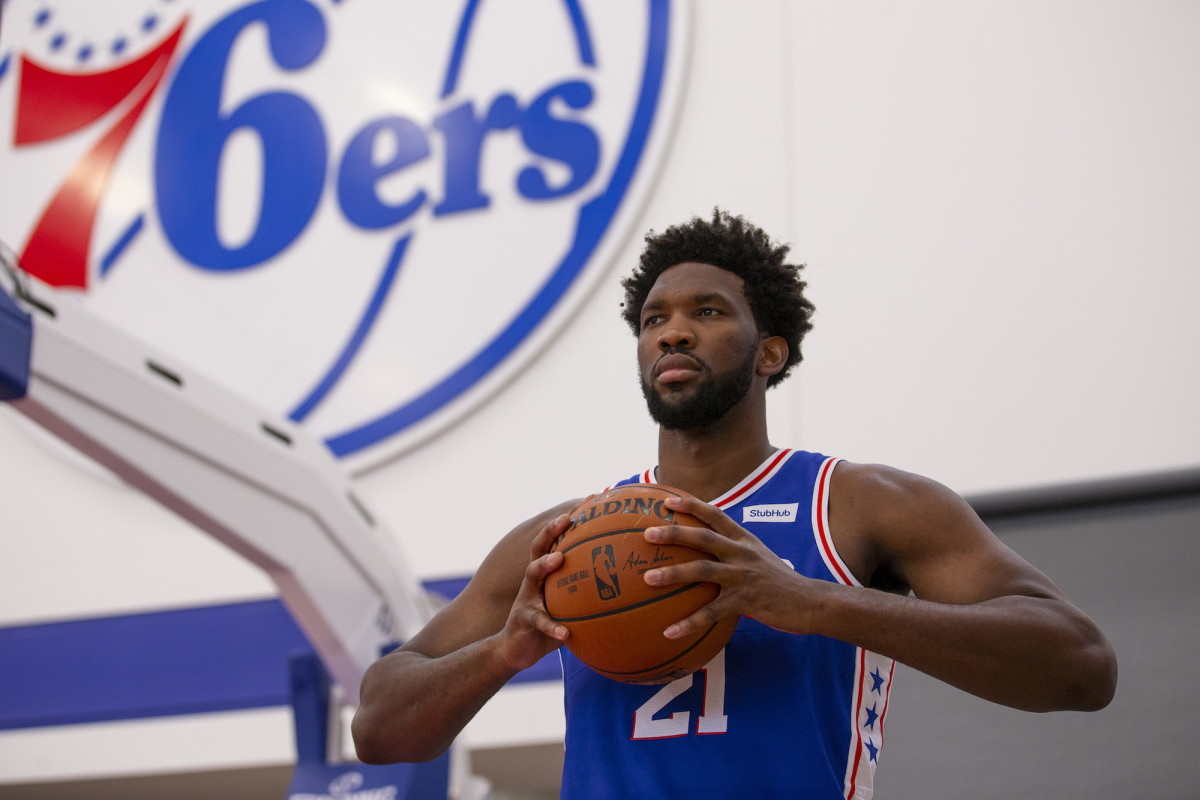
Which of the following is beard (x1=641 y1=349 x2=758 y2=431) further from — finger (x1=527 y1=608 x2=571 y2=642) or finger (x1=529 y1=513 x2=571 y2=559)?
finger (x1=527 y1=608 x2=571 y2=642)

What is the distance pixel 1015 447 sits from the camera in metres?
4.32

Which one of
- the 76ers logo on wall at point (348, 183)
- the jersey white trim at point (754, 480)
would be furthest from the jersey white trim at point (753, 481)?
the 76ers logo on wall at point (348, 183)

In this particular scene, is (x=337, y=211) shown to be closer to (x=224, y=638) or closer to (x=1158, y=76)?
(x=224, y=638)

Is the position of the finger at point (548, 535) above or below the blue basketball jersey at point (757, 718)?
above

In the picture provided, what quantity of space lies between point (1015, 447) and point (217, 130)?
14.7ft

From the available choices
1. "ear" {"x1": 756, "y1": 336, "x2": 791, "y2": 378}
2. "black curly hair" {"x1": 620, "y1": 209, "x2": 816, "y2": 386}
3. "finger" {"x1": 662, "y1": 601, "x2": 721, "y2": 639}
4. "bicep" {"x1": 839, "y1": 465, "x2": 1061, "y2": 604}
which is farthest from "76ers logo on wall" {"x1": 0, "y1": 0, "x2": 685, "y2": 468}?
"finger" {"x1": 662, "y1": 601, "x2": 721, "y2": 639}

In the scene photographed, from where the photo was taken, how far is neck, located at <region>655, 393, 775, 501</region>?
5.94ft

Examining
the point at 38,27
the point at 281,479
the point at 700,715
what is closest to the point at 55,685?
the point at 281,479

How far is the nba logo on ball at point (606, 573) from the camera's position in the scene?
1.44 meters

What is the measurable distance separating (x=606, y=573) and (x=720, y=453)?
44 cm

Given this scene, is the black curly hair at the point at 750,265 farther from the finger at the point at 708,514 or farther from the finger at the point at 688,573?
the finger at the point at 688,573

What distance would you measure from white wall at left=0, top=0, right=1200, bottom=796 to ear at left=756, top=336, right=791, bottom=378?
2417mm

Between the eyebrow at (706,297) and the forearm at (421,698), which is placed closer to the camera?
the forearm at (421,698)

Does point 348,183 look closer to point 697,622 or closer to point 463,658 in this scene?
point 463,658
